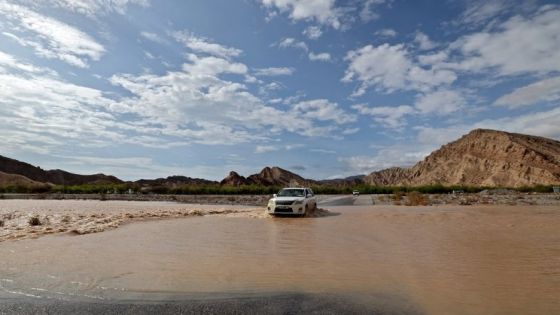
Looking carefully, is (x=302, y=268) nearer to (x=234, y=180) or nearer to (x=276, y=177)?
(x=234, y=180)

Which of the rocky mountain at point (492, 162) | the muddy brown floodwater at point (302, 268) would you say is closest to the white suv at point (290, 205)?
the muddy brown floodwater at point (302, 268)

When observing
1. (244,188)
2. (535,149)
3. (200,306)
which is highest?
(535,149)

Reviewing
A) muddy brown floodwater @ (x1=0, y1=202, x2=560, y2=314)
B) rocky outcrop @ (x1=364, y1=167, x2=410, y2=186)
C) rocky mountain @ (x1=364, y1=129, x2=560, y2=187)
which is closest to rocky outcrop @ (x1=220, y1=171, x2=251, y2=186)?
rocky mountain @ (x1=364, y1=129, x2=560, y2=187)

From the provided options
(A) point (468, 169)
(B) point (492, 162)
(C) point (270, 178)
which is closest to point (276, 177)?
(C) point (270, 178)

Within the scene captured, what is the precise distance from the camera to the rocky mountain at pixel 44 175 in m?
113

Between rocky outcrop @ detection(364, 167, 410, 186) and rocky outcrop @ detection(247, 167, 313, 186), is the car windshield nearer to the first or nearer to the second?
rocky outcrop @ detection(247, 167, 313, 186)

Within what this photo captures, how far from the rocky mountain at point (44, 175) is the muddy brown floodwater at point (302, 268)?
4103 inches

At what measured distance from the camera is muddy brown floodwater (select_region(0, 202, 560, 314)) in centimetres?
583

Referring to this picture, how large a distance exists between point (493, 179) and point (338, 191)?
60250mm

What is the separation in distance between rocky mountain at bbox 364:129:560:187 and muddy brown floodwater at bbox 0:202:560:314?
104m

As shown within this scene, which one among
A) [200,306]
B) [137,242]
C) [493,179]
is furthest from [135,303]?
[493,179]

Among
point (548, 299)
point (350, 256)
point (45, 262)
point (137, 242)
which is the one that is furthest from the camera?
point (137, 242)

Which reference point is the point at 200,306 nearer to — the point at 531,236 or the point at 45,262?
the point at 45,262

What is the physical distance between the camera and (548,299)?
5699mm
